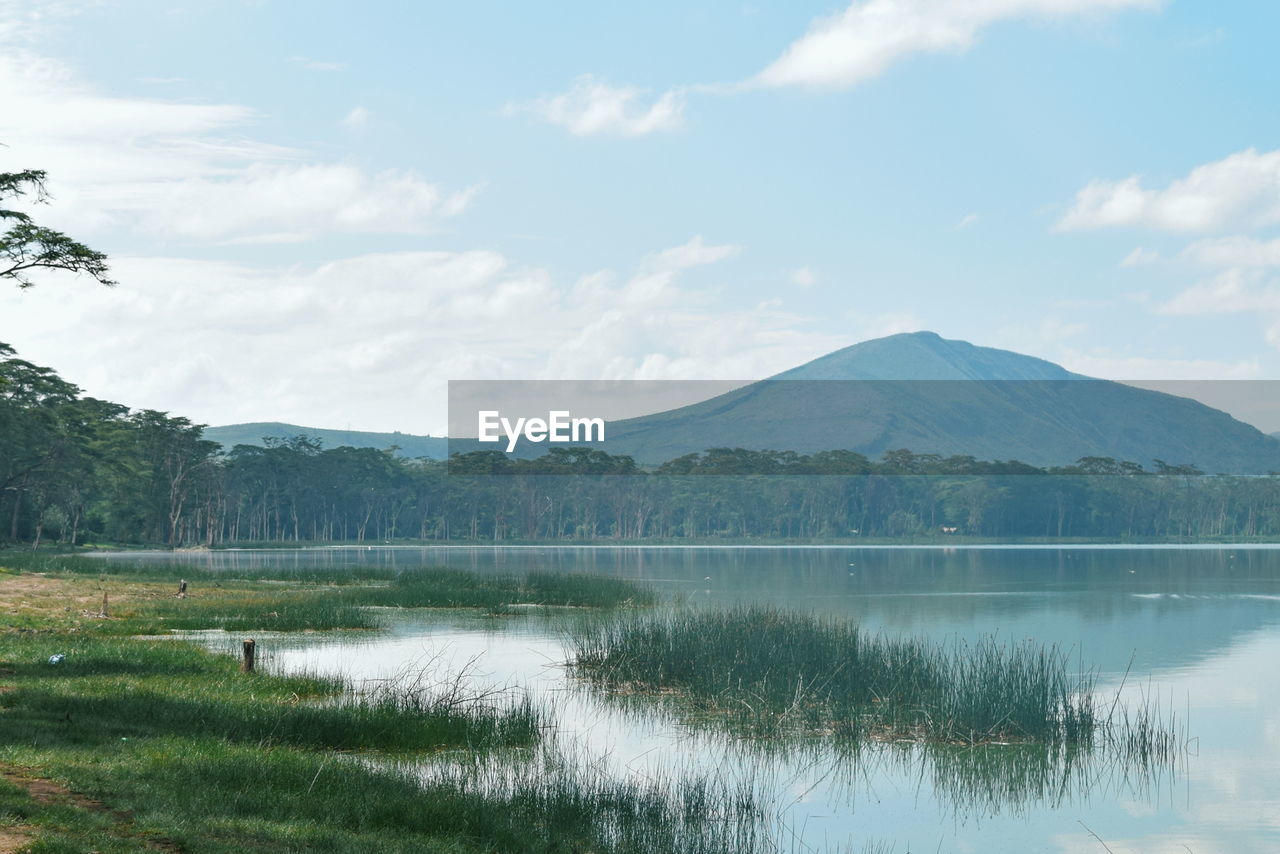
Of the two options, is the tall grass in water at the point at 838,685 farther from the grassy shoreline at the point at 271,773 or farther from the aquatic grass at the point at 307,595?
the aquatic grass at the point at 307,595

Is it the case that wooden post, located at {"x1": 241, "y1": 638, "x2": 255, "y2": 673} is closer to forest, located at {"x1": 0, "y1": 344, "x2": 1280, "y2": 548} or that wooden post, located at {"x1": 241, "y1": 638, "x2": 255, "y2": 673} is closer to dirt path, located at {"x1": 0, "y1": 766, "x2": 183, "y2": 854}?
dirt path, located at {"x1": 0, "y1": 766, "x2": 183, "y2": 854}

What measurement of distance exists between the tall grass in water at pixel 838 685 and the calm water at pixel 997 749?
30.1 inches

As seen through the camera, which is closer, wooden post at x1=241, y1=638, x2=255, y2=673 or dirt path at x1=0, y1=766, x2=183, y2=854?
dirt path at x1=0, y1=766, x2=183, y2=854

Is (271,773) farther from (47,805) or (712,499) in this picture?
(712,499)

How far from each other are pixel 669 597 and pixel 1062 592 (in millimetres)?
16782

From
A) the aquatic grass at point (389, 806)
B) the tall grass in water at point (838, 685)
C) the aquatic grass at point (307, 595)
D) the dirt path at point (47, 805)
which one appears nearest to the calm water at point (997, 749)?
the tall grass in water at point (838, 685)

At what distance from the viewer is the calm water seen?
13.7m

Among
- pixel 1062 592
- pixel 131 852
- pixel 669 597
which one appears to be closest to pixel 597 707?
pixel 131 852

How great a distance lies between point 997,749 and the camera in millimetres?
16797

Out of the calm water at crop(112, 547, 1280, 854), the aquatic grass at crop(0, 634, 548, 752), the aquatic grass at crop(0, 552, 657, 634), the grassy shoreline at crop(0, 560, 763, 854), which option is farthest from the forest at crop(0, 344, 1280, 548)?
the grassy shoreline at crop(0, 560, 763, 854)

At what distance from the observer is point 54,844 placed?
8.52m

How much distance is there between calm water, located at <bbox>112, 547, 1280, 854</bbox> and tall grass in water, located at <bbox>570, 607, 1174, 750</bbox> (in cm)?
76

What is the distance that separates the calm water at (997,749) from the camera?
1374cm

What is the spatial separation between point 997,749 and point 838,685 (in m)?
3.54
